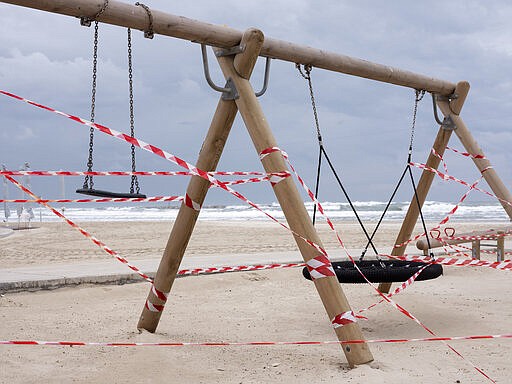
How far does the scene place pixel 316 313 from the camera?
5723mm

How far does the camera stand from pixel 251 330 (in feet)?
16.4

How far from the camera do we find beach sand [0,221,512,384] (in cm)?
365

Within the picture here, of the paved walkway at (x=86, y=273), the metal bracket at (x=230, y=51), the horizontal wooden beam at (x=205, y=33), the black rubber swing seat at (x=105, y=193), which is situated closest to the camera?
the horizontal wooden beam at (x=205, y=33)

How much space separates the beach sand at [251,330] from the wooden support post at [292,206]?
191 millimetres

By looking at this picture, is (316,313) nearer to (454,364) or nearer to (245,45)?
(454,364)

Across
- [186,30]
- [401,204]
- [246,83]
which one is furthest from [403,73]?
[401,204]

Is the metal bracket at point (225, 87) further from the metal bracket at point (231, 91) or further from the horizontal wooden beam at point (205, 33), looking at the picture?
the horizontal wooden beam at point (205, 33)

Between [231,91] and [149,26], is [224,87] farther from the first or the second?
[149,26]

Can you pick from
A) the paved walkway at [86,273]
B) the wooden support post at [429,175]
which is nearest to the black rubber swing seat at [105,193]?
the paved walkway at [86,273]

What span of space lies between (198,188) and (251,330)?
138 centimetres

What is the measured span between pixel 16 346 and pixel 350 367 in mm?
2424

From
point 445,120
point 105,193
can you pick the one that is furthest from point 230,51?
point 445,120

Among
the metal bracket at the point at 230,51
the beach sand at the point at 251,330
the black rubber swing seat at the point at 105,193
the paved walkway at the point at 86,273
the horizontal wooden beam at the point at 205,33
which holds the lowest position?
the paved walkway at the point at 86,273

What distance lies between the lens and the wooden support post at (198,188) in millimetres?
4027
